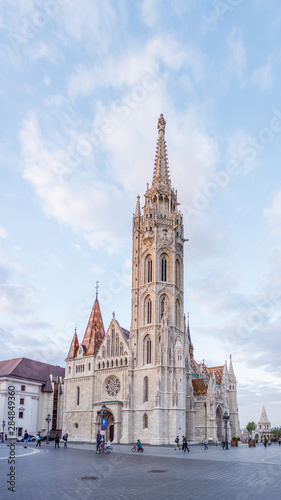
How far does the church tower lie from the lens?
→ 162 ft

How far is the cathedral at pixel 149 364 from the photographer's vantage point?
50.3 meters

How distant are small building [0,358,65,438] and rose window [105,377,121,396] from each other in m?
15.5

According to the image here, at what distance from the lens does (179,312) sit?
57875mm

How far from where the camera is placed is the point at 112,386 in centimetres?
5594

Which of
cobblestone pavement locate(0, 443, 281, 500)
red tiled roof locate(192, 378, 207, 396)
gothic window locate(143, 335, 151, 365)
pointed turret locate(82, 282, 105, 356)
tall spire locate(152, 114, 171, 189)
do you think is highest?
tall spire locate(152, 114, 171, 189)

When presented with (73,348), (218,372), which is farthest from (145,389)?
(218,372)

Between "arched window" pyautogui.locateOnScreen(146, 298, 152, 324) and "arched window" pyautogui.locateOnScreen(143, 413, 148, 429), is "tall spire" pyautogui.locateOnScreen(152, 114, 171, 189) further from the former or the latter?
"arched window" pyautogui.locateOnScreen(143, 413, 148, 429)

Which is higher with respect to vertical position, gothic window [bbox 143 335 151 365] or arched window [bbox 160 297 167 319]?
arched window [bbox 160 297 167 319]

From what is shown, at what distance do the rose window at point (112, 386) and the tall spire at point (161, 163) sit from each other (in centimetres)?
2934

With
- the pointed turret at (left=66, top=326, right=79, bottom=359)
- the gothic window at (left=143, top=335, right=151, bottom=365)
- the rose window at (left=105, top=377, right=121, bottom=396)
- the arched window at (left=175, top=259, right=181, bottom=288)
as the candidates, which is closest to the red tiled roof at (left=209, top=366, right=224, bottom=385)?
the arched window at (left=175, top=259, right=181, bottom=288)

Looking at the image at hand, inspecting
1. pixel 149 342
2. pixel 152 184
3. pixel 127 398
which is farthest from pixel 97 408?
pixel 152 184

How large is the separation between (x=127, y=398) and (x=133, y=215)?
27254 millimetres

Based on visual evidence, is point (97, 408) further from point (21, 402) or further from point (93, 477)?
point (93, 477)

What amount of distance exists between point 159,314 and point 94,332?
13.0 metres
